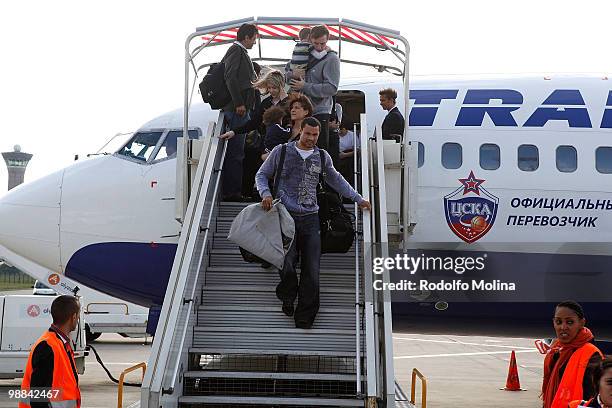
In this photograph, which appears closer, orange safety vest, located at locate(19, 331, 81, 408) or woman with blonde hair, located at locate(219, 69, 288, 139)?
orange safety vest, located at locate(19, 331, 81, 408)

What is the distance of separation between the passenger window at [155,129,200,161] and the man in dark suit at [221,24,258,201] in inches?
90.0

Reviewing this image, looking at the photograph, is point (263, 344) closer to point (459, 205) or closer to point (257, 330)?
point (257, 330)

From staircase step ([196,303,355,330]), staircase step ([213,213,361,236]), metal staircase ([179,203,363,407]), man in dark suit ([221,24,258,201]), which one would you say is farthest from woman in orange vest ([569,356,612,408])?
man in dark suit ([221,24,258,201])

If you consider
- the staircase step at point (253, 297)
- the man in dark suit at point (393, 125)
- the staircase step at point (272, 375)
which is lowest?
the staircase step at point (272, 375)

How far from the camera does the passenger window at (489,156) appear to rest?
12.1 m

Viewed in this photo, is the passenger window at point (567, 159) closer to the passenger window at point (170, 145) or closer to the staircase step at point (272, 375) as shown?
the passenger window at point (170, 145)

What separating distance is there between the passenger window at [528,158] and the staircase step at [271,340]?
4.69 metres

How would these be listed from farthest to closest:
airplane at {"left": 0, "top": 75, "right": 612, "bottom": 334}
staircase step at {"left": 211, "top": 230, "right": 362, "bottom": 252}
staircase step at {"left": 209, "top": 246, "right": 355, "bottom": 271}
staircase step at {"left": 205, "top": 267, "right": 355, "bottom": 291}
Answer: airplane at {"left": 0, "top": 75, "right": 612, "bottom": 334} < staircase step at {"left": 211, "top": 230, "right": 362, "bottom": 252} < staircase step at {"left": 209, "top": 246, "right": 355, "bottom": 271} < staircase step at {"left": 205, "top": 267, "right": 355, "bottom": 291}

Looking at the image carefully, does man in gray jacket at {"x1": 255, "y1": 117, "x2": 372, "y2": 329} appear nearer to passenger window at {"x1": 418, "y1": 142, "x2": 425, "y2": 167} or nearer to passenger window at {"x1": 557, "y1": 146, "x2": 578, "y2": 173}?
passenger window at {"x1": 418, "y1": 142, "x2": 425, "y2": 167}

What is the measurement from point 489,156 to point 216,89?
356 centimetres

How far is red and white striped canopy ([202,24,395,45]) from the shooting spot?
36.1 ft

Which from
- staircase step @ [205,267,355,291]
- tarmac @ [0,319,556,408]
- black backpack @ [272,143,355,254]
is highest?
black backpack @ [272,143,355,254]

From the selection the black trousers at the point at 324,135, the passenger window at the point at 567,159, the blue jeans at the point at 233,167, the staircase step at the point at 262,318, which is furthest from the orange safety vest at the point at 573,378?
the passenger window at the point at 567,159

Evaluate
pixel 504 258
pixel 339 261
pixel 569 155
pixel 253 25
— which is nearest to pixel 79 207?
pixel 253 25
